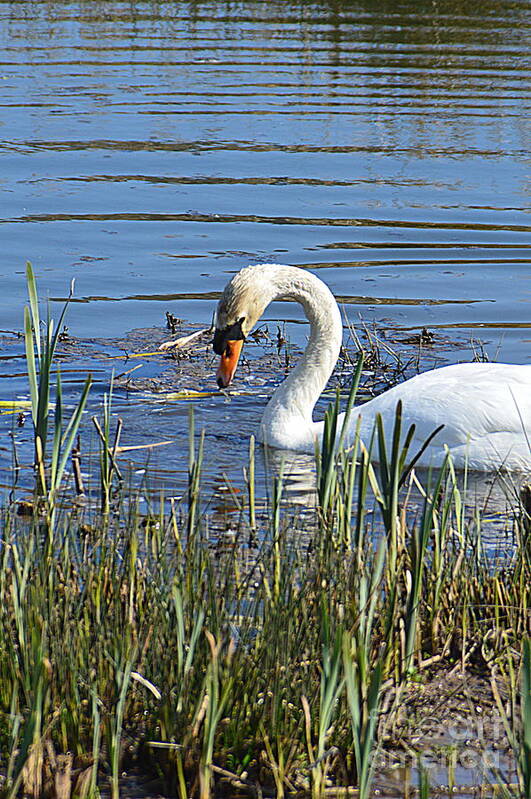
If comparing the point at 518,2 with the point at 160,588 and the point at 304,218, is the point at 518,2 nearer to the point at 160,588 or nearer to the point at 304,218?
the point at 304,218

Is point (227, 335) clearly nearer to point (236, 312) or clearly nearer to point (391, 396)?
point (236, 312)

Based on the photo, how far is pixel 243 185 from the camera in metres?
14.5

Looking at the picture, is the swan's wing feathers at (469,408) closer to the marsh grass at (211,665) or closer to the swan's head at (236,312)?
the swan's head at (236,312)

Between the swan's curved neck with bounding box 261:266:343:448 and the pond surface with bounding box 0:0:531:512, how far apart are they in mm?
263

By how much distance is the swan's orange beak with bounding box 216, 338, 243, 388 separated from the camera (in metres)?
7.47

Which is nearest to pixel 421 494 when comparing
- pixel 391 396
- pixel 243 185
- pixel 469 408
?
pixel 469 408

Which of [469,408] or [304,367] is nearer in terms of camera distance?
[469,408]

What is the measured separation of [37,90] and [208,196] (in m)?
7.55

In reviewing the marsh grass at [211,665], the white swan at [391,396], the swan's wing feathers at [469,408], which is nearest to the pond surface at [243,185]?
the white swan at [391,396]

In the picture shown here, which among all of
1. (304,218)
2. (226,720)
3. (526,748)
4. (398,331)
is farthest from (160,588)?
(304,218)

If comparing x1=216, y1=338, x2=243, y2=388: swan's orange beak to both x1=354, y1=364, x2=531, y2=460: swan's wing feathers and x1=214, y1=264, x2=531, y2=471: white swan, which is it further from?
x1=354, y1=364, x2=531, y2=460: swan's wing feathers

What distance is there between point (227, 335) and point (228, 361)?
169 millimetres

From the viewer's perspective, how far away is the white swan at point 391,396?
268 inches

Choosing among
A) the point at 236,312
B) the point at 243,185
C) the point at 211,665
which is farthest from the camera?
the point at 243,185
